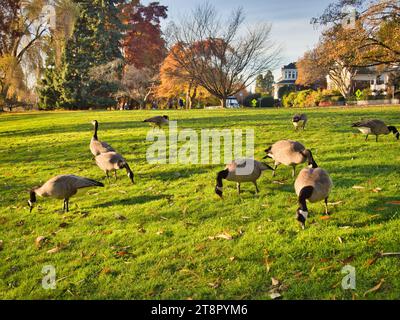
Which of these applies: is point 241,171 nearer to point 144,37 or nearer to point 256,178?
point 256,178

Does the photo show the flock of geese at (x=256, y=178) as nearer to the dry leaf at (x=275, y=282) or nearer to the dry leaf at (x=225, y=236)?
the dry leaf at (x=225, y=236)

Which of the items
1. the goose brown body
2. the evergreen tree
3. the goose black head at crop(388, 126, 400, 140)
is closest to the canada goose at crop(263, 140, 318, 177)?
the goose brown body

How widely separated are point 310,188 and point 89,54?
53.6 m

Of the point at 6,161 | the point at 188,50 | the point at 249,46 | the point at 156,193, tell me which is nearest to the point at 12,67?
the point at 188,50

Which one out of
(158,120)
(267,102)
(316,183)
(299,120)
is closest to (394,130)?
(299,120)

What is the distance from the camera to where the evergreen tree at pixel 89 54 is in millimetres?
52062

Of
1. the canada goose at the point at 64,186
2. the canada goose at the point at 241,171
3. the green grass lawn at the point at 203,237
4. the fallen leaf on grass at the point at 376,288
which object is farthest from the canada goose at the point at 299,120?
the fallen leaf on grass at the point at 376,288

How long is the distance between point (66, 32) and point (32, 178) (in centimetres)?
4426

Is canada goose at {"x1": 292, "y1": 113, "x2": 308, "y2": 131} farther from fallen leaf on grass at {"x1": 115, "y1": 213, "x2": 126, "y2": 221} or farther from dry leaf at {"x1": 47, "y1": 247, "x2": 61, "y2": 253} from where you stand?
dry leaf at {"x1": 47, "y1": 247, "x2": 61, "y2": 253}

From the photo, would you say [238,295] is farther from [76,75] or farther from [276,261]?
[76,75]

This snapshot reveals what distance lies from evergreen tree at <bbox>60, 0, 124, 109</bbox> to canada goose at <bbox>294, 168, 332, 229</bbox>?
1978 inches

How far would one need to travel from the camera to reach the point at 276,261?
17.2 feet

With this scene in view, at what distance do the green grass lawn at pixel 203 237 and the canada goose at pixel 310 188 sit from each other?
40 cm

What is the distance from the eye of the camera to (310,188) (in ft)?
19.8
